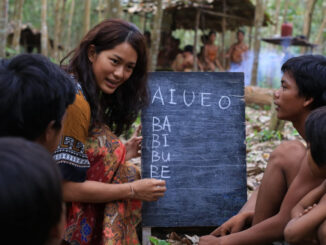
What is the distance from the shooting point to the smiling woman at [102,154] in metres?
2.26

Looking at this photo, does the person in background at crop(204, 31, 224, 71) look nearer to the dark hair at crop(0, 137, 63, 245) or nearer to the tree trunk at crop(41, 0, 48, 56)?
the tree trunk at crop(41, 0, 48, 56)

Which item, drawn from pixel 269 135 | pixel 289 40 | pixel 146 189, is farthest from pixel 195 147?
pixel 289 40

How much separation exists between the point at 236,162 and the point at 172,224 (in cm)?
63

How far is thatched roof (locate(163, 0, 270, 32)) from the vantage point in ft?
40.2

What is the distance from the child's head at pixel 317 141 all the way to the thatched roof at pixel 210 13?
33.7 ft

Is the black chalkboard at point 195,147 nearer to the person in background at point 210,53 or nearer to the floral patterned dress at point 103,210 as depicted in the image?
the floral patterned dress at point 103,210

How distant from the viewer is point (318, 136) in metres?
1.88

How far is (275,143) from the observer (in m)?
5.43

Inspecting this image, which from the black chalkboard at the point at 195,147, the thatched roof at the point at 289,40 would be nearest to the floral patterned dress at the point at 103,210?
the black chalkboard at the point at 195,147

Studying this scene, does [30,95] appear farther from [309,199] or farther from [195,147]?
[195,147]

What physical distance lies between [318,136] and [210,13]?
11.4m

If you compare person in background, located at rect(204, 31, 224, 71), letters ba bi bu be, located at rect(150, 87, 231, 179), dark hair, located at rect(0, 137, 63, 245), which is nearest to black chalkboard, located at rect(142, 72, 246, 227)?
letters ba bi bu be, located at rect(150, 87, 231, 179)

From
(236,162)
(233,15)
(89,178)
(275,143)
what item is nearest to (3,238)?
(89,178)

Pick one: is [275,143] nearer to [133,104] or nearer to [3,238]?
[133,104]
